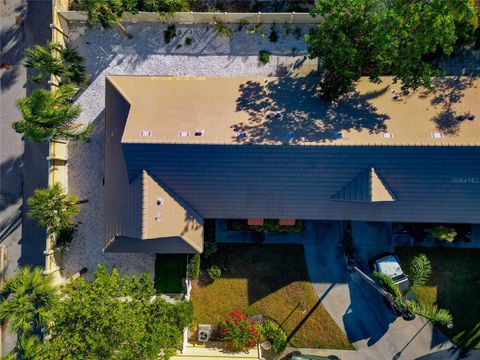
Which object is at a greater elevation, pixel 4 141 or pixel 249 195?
pixel 4 141

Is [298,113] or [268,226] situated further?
[268,226]

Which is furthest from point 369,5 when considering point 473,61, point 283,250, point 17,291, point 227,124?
point 17,291

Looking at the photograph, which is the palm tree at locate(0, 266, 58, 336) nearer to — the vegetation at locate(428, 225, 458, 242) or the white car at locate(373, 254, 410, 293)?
the white car at locate(373, 254, 410, 293)

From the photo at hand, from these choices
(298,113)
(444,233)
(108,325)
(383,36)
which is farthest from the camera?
(444,233)

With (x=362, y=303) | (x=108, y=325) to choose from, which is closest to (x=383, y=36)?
(x=362, y=303)

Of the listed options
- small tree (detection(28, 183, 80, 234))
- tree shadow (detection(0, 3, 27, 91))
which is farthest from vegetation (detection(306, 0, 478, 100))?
tree shadow (detection(0, 3, 27, 91))

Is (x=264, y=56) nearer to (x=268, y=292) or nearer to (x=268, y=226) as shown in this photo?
(x=268, y=226)

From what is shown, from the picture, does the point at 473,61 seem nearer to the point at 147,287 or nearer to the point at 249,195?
the point at 249,195
